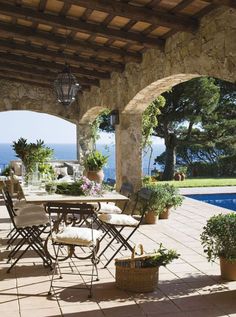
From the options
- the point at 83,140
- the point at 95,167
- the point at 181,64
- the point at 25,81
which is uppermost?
the point at 25,81

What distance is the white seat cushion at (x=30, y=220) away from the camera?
4.47 m

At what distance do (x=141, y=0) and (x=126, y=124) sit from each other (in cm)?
364

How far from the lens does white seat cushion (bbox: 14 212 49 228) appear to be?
4468mm

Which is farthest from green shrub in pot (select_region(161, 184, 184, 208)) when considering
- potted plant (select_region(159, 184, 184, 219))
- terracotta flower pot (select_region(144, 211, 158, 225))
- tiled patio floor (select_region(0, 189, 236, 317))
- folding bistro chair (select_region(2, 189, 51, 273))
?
folding bistro chair (select_region(2, 189, 51, 273))

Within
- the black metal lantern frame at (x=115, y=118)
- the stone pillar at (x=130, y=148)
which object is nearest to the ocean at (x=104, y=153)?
the stone pillar at (x=130, y=148)

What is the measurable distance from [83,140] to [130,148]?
441 centimetres

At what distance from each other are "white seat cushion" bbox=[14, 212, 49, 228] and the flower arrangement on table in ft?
1.49

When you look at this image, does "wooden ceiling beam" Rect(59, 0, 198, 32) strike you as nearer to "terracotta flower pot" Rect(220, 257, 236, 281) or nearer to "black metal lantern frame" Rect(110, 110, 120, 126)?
"terracotta flower pot" Rect(220, 257, 236, 281)

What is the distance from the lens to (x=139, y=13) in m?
4.94

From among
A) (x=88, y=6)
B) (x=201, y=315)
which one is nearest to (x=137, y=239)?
(x=201, y=315)

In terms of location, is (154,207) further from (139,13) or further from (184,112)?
(184,112)

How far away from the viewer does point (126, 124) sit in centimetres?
831

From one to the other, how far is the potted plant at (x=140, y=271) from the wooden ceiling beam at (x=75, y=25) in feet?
10.5

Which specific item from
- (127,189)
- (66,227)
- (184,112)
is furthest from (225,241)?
(184,112)
